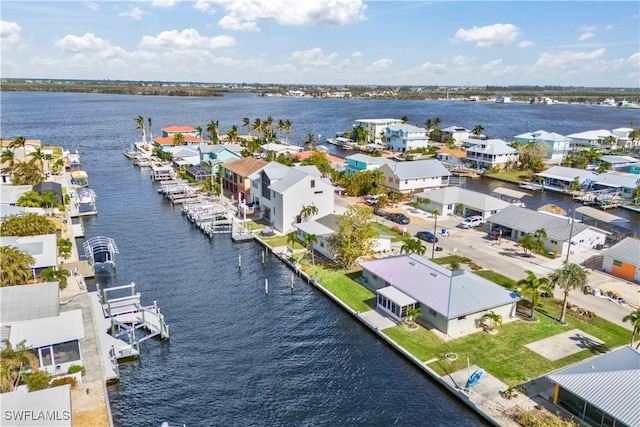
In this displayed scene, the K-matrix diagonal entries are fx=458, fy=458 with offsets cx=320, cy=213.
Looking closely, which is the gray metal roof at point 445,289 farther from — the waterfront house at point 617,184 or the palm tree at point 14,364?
the waterfront house at point 617,184

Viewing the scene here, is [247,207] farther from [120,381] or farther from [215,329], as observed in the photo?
[120,381]

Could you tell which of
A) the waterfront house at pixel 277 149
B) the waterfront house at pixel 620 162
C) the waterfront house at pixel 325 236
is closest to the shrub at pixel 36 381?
the waterfront house at pixel 325 236

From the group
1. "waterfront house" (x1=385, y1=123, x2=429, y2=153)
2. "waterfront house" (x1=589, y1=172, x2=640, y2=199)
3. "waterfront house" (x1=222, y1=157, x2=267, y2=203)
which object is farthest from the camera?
"waterfront house" (x1=385, y1=123, x2=429, y2=153)

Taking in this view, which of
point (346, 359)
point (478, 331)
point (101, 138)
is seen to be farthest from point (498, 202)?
point (101, 138)

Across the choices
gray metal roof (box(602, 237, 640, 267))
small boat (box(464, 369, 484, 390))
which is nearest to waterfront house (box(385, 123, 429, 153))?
gray metal roof (box(602, 237, 640, 267))

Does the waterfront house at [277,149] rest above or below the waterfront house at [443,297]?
above

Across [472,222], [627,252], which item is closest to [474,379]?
[627,252]

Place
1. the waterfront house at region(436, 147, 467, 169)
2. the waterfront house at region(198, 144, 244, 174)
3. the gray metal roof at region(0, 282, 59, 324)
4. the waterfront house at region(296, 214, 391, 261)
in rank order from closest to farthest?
1. the gray metal roof at region(0, 282, 59, 324)
2. the waterfront house at region(296, 214, 391, 261)
3. the waterfront house at region(198, 144, 244, 174)
4. the waterfront house at region(436, 147, 467, 169)

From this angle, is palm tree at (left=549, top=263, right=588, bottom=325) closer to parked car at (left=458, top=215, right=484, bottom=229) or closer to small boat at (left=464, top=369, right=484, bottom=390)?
small boat at (left=464, top=369, right=484, bottom=390)
